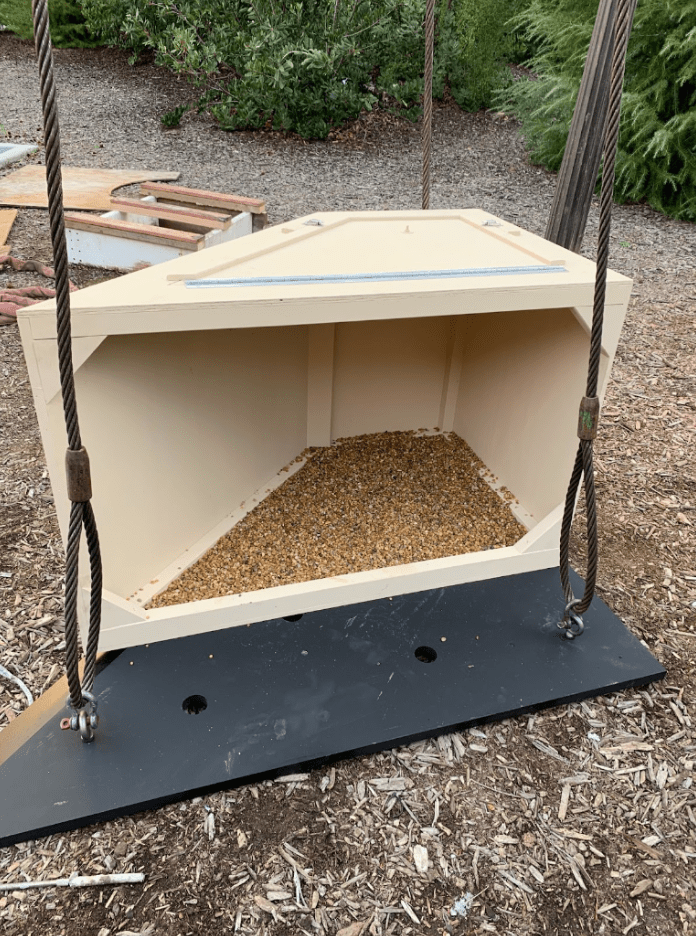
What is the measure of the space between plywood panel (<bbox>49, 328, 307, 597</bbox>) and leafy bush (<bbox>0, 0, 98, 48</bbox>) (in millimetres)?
10545

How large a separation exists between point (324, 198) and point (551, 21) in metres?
2.91

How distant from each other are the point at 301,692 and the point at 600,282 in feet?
3.89

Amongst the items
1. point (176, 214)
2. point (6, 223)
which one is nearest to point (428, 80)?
point (176, 214)

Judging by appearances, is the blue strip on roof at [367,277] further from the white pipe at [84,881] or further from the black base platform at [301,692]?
the white pipe at [84,881]

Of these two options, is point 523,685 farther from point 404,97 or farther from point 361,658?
point 404,97

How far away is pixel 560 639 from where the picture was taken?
6.25ft

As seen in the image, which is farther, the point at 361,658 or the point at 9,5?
the point at 9,5

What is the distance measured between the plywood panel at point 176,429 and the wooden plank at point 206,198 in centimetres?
267

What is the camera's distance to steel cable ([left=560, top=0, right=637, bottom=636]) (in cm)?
125

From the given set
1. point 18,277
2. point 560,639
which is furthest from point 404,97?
point 560,639

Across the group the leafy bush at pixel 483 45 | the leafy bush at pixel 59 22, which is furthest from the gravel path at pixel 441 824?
the leafy bush at pixel 59 22

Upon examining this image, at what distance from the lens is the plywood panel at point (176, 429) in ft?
5.19

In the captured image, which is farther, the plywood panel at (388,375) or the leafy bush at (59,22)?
the leafy bush at (59,22)

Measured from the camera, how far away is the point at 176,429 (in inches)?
71.6
